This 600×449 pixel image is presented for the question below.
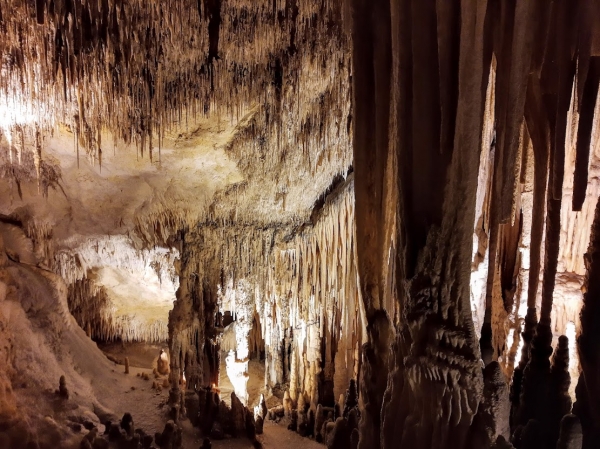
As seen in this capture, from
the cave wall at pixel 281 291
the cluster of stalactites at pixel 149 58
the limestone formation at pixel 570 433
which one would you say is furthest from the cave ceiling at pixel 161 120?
the limestone formation at pixel 570 433

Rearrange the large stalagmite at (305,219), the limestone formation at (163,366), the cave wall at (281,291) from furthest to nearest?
1. the limestone formation at (163,366)
2. the cave wall at (281,291)
3. the large stalagmite at (305,219)

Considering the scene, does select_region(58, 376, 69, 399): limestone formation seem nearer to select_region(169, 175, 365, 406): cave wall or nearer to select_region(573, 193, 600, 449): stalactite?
select_region(169, 175, 365, 406): cave wall

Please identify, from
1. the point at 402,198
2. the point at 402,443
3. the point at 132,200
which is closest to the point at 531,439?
the point at 402,443

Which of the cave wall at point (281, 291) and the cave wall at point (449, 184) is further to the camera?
the cave wall at point (281, 291)

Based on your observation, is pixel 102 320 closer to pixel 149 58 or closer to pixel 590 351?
pixel 149 58

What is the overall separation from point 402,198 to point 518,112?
609 millimetres

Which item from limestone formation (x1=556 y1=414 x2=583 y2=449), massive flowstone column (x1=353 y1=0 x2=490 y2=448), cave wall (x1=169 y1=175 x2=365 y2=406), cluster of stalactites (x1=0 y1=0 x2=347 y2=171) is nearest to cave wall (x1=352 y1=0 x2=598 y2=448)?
massive flowstone column (x1=353 y1=0 x2=490 y2=448)

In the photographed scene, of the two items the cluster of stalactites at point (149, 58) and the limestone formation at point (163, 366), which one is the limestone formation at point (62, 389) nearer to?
the limestone formation at point (163, 366)

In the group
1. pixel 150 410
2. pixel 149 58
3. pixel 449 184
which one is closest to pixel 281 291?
pixel 150 410

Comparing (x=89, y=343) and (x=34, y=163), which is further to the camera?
(x=89, y=343)

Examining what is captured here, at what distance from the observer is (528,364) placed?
2684 millimetres

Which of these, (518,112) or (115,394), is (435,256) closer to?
(518,112)

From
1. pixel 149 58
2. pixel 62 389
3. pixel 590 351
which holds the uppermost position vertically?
pixel 149 58

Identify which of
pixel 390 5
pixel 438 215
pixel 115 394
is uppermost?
pixel 390 5
